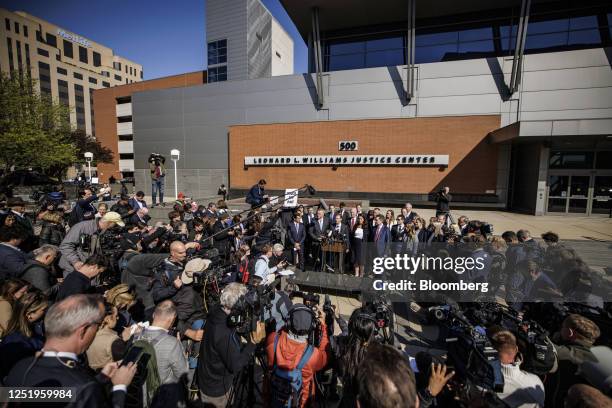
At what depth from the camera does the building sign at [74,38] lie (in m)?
72.8

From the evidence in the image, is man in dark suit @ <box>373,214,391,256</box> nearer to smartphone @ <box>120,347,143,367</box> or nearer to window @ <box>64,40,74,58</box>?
smartphone @ <box>120,347,143,367</box>

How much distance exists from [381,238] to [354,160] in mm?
12994

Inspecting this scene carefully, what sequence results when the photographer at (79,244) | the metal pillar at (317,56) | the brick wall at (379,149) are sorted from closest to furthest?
the photographer at (79,244)
the brick wall at (379,149)
the metal pillar at (317,56)

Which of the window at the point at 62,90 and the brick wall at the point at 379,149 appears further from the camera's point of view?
the window at the point at 62,90

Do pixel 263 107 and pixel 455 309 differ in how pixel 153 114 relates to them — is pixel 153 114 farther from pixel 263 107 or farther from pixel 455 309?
pixel 455 309

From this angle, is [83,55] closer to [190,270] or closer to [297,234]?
[297,234]

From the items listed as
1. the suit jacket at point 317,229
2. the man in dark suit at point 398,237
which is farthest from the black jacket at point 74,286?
the man in dark suit at point 398,237

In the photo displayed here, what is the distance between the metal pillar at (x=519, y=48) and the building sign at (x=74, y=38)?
10388 centimetres

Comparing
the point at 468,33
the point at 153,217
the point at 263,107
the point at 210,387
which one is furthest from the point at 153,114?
the point at 210,387

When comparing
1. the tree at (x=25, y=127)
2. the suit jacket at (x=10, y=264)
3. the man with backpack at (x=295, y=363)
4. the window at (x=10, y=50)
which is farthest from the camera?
the window at (x=10, y=50)

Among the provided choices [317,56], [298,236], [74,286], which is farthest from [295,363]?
[317,56]

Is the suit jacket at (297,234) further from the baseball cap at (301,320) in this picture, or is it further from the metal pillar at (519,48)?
the metal pillar at (519,48)

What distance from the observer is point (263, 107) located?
2208cm

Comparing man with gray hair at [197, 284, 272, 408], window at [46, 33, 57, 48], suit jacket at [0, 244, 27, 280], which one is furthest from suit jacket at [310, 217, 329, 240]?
window at [46, 33, 57, 48]
